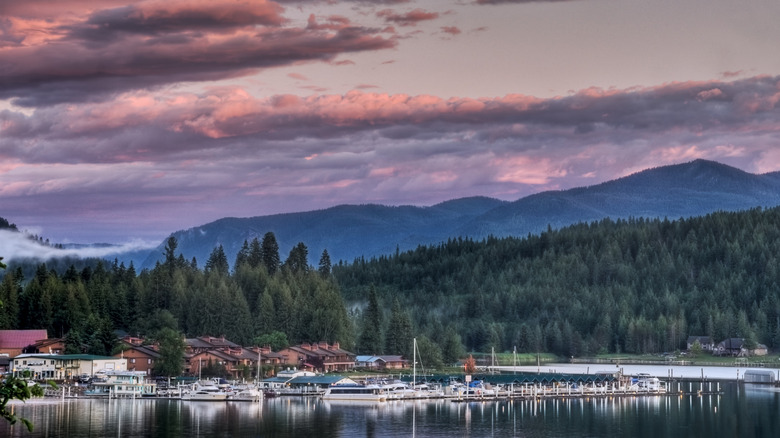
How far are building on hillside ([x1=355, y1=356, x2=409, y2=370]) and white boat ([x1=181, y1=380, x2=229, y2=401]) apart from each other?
39049mm

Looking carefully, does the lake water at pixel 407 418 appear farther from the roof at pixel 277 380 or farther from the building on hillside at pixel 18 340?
the building on hillside at pixel 18 340

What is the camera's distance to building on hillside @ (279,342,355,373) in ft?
486

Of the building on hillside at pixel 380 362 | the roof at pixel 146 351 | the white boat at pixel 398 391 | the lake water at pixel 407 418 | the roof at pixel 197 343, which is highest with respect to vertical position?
the roof at pixel 197 343

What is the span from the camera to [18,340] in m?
144

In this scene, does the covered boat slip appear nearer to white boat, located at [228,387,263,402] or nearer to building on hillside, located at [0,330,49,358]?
white boat, located at [228,387,263,402]

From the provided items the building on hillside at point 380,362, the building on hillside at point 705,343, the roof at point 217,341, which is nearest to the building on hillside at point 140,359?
the roof at point 217,341

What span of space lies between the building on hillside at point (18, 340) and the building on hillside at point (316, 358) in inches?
1361

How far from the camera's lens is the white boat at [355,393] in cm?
11925

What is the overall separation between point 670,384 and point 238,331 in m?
64.8

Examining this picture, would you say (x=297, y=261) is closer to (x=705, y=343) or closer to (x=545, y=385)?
(x=545, y=385)

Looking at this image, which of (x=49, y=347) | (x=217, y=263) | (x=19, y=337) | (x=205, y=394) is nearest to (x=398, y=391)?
(x=205, y=394)

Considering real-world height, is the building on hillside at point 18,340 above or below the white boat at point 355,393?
above

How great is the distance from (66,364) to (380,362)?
47762mm

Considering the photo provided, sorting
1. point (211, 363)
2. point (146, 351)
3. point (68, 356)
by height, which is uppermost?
point (146, 351)
